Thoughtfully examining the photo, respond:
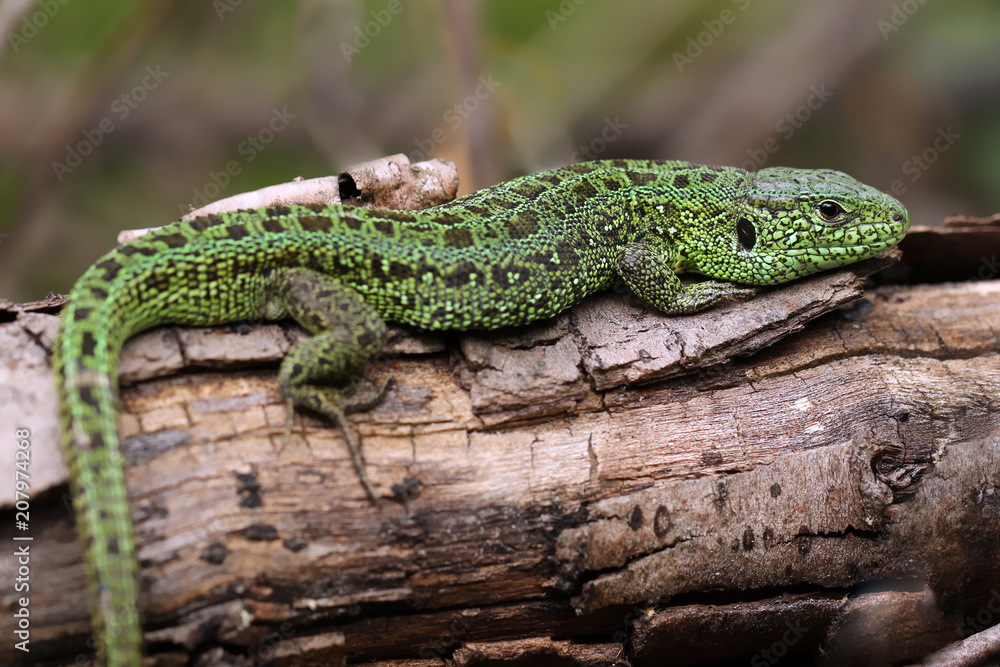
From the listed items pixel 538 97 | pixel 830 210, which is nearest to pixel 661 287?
pixel 830 210

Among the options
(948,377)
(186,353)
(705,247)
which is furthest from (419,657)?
(948,377)

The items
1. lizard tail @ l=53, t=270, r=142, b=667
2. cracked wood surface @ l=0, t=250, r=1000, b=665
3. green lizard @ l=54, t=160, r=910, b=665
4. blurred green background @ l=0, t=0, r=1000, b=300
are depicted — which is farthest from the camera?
blurred green background @ l=0, t=0, r=1000, b=300

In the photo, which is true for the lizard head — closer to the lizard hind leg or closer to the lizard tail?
the lizard hind leg

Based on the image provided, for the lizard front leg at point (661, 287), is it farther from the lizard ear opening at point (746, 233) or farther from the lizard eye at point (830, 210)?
the lizard eye at point (830, 210)

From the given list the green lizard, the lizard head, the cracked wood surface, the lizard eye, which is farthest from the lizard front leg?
the lizard eye

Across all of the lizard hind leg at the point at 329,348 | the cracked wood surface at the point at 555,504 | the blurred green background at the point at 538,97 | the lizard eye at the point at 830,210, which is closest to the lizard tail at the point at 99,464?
the cracked wood surface at the point at 555,504

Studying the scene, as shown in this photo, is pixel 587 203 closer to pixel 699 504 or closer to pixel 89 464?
pixel 699 504

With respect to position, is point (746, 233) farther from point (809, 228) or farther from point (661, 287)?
point (661, 287)
